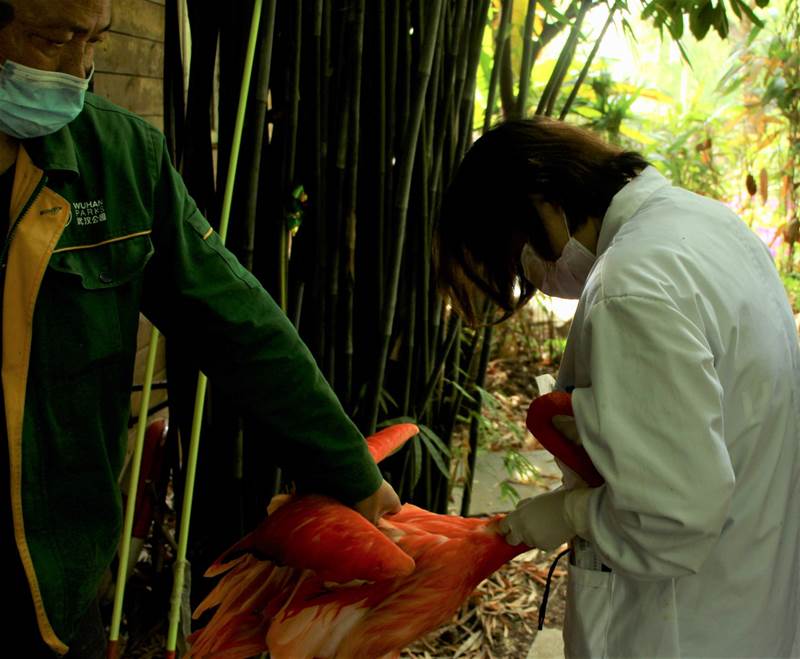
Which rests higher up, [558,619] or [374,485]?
[374,485]

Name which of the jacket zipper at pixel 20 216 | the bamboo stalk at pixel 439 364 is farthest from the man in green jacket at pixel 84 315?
the bamboo stalk at pixel 439 364

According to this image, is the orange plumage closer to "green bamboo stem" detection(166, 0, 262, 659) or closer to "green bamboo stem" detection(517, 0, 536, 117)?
"green bamboo stem" detection(166, 0, 262, 659)

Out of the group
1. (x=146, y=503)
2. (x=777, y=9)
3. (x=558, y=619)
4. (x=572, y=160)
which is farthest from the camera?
(x=777, y=9)

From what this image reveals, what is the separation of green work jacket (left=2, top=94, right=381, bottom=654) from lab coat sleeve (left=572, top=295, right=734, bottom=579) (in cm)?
52

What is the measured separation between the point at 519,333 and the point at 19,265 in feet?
13.7

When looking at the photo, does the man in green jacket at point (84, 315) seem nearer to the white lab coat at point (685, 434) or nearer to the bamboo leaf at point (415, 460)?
the white lab coat at point (685, 434)

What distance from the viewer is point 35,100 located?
1.18 m

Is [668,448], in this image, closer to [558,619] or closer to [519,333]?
[558,619]

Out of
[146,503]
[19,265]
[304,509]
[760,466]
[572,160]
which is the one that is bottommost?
[146,503]

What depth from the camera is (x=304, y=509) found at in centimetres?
155

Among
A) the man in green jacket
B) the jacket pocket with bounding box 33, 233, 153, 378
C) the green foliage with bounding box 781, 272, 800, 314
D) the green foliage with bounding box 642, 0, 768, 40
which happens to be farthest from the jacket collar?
the green foliage with bounding box 781, 272, 800, 314

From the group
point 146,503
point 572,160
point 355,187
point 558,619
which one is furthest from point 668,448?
point 558,619

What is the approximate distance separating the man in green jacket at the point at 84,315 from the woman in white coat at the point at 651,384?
0.40m

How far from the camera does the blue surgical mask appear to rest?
3.81 feet
